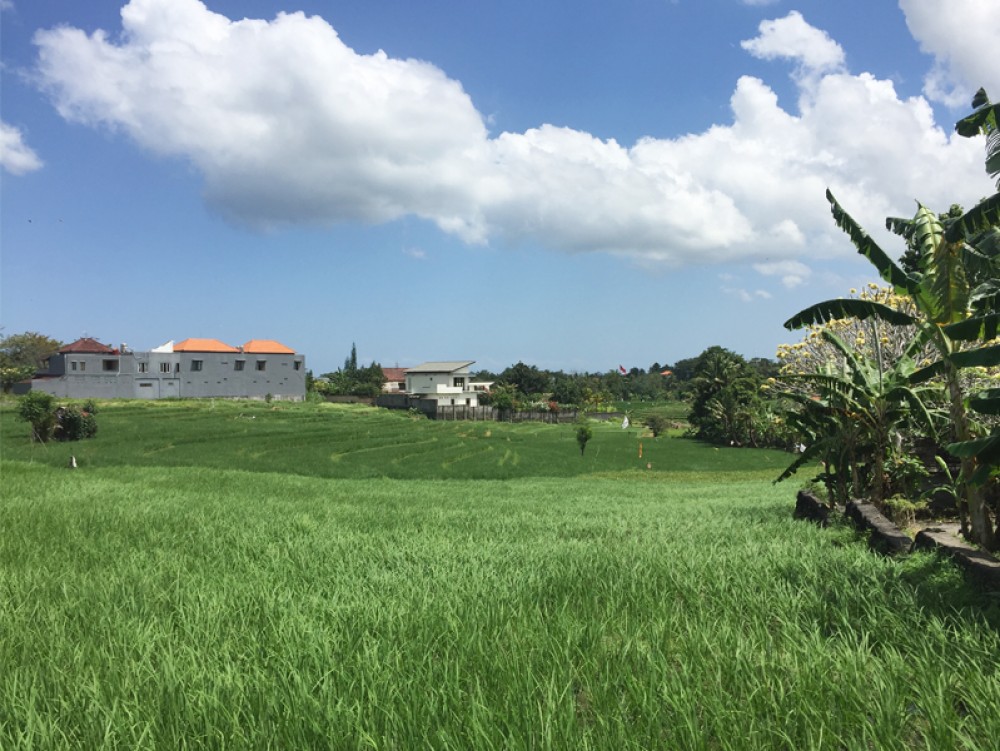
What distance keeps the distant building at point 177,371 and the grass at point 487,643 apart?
78.0 metres

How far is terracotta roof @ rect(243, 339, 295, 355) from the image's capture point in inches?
Result: 3297

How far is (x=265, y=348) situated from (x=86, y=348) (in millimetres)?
20147

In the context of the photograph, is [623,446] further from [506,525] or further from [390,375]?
[390,375]

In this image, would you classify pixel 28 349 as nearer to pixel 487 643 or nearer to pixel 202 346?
pixel 202 346

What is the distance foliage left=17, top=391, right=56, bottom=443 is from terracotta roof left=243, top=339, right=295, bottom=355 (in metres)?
49.9

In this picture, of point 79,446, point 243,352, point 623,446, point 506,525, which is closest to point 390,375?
point 243,352

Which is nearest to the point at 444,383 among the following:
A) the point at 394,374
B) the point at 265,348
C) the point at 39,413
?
the point at 265,348

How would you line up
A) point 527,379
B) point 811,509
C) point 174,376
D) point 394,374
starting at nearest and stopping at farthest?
point 811,509, point 174,376, point 527,379, point 394,374

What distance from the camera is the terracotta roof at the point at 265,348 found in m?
83.8

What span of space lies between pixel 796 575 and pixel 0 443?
3868cm

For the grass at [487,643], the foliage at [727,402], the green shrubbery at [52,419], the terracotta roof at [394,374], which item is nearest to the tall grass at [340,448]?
the green shrubbery at [52,419]

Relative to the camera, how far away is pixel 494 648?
3.29 m

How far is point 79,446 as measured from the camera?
32.0m

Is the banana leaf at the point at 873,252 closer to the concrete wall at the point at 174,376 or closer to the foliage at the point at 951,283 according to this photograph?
the foliage at the point at 951,283
